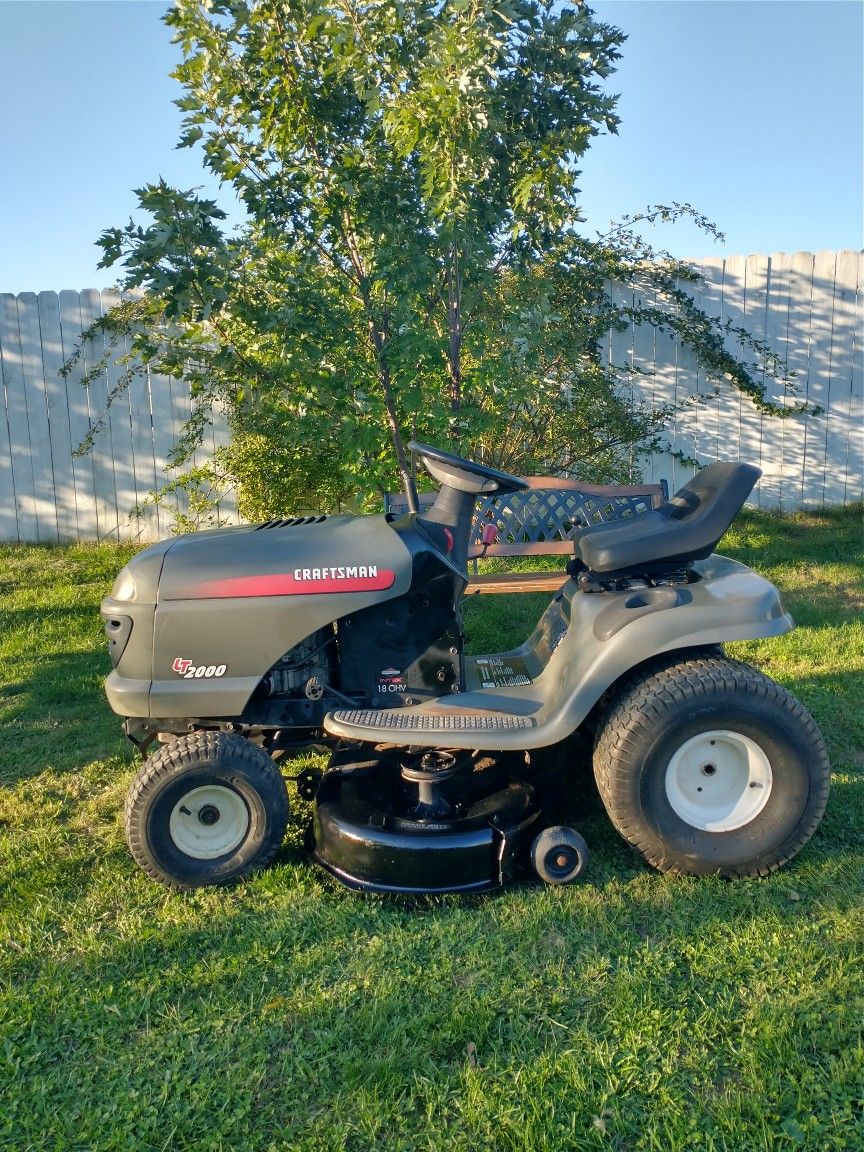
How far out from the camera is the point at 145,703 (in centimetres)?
312

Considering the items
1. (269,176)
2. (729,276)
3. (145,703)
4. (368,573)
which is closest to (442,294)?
(269,176)

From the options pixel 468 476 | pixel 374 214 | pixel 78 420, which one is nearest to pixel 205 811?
pixel 468 476

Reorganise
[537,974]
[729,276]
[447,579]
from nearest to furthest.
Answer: [537,974]
[447,579]
[729,276]

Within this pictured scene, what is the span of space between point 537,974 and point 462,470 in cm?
163

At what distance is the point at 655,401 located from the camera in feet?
27.3

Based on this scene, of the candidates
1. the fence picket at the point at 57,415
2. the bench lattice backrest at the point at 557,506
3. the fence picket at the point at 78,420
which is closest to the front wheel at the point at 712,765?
the bench lattice backrest at the point at 557,506

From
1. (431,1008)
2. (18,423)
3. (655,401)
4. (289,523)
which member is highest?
(655,401)

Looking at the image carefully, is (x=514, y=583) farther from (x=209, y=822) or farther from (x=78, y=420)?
(x=78, y=420)

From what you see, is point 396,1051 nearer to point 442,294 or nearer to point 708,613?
point 708,613

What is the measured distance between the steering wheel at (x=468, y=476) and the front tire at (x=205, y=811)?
1142 mm

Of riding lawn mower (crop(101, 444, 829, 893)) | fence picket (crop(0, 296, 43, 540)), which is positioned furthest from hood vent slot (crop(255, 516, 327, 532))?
fence picket (crop(0, 296, 43, 540))

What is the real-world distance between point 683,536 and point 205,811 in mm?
1835

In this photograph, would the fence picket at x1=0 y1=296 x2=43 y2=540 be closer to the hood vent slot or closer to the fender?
the hood vent slot

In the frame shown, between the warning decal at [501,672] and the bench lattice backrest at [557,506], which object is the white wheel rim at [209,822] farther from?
the bench lattice backrest at [557,506]
